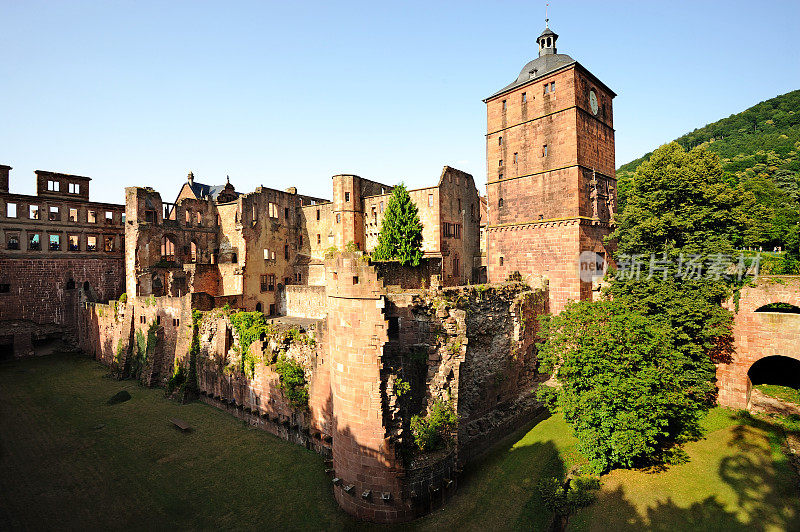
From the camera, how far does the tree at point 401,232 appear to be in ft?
109

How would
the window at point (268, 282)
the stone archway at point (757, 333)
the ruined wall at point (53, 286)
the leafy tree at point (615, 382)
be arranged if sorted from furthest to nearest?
the window at point (268, 282) → the ruined wall at point (53, 286) → the stone archway at point (757, 333) → the leafy tree at point (615, 382)

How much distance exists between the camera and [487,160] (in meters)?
29.0

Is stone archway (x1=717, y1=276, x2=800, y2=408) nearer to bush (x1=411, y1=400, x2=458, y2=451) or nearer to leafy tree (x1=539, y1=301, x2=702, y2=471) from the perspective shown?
leafy tree (x1=539, y1=301, x2=702, y2=471)

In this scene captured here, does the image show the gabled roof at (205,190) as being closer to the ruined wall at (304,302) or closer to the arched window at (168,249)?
the arched window at (168,249)

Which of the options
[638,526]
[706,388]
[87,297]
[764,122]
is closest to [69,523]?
[638,526]

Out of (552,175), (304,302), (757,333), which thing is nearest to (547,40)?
(552,175)

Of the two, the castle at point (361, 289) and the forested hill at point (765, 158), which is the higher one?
the forested hill at point (765, 158)

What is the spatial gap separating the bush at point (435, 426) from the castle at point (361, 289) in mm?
290

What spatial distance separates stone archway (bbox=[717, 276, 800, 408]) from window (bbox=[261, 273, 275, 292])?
35400 mm

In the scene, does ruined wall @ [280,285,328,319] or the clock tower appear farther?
ruined wall @ [280,285,328,319]

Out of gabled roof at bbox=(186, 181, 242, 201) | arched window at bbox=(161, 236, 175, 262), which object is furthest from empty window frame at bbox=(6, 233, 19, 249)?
gabled roof at bbox=(186, 181, 242, 201)

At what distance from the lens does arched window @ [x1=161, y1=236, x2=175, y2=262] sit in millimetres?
37750

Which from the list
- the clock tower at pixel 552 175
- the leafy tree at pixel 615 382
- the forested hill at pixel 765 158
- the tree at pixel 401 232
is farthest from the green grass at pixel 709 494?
the tree at pixel 401 232

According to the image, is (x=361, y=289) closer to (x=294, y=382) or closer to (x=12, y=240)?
(x=294, y=382)
